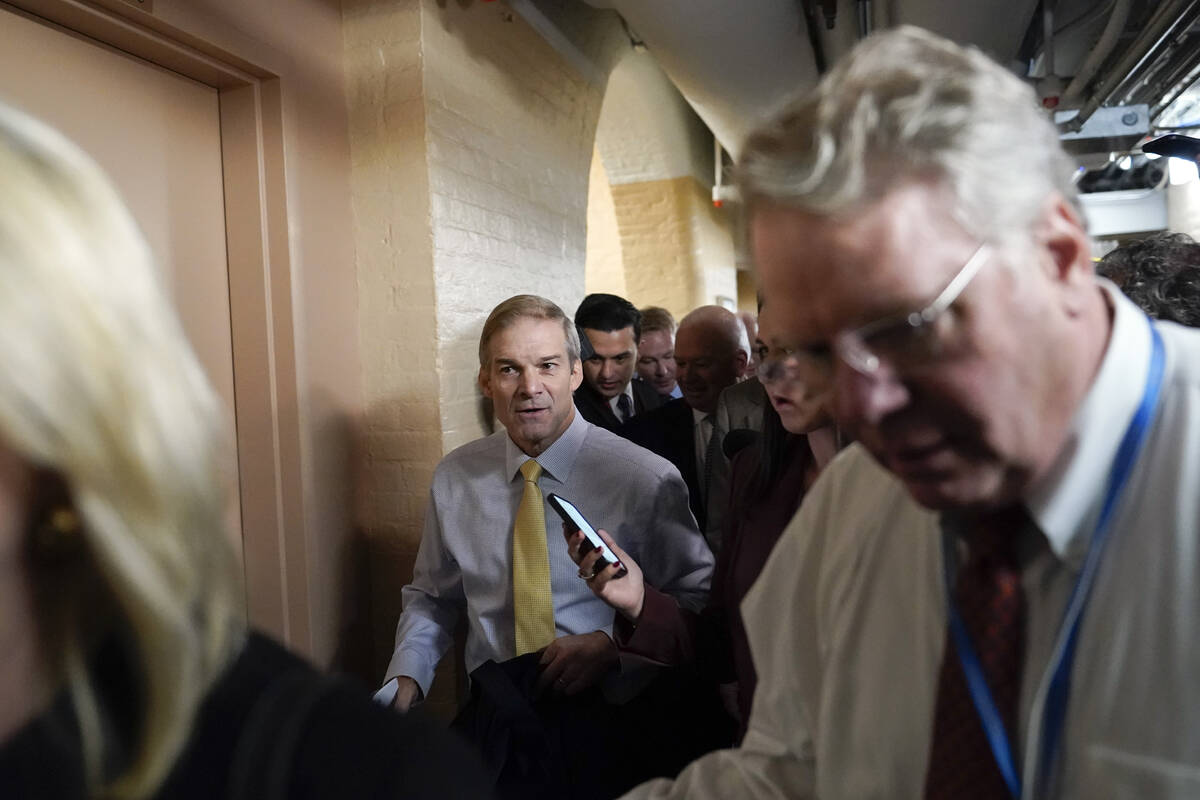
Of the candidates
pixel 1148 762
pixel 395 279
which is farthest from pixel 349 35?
pixel 1148 762

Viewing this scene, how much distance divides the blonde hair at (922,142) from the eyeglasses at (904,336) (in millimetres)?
45

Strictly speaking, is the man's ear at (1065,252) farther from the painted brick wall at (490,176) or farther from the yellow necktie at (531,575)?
the painted brick wall at (490,176)

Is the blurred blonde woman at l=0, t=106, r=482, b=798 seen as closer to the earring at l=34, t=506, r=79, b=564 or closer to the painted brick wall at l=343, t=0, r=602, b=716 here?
the earring at l=34, t=506, r=79, b=564

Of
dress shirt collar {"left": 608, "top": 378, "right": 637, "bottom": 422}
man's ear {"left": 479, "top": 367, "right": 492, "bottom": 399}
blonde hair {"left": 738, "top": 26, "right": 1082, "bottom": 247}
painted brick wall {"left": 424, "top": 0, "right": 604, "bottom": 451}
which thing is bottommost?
dress shirt collar {"left": 608, "top": 378, "right": 637, "bottom": 422}

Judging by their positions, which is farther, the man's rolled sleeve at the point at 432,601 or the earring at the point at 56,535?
the man's rolled sleeve at the point at 432,601

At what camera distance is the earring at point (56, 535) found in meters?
0.61

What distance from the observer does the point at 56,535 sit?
0.61 meters

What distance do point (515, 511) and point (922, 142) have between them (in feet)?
5.77

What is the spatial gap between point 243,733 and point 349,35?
276 cm

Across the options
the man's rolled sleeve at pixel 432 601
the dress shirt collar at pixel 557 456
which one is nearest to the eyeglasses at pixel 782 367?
the dress shirt collar at pixel 557 456

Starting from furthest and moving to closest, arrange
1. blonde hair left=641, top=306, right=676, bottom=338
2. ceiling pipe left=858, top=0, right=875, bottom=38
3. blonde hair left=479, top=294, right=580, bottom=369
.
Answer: blonde hair left=641, top=306, right=676, bottom=338, ceiling pipe left=858, top=0, right=875, bottom=38, blonde hair left=479, top=294, right=580, bottom=369

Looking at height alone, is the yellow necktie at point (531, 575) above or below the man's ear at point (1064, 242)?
below

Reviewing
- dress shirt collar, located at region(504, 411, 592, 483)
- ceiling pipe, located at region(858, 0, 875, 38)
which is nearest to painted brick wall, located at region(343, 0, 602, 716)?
dress shirt collar, located at region(504, 411, 592, 483)

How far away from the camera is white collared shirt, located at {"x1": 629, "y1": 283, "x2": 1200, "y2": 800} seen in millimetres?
677
